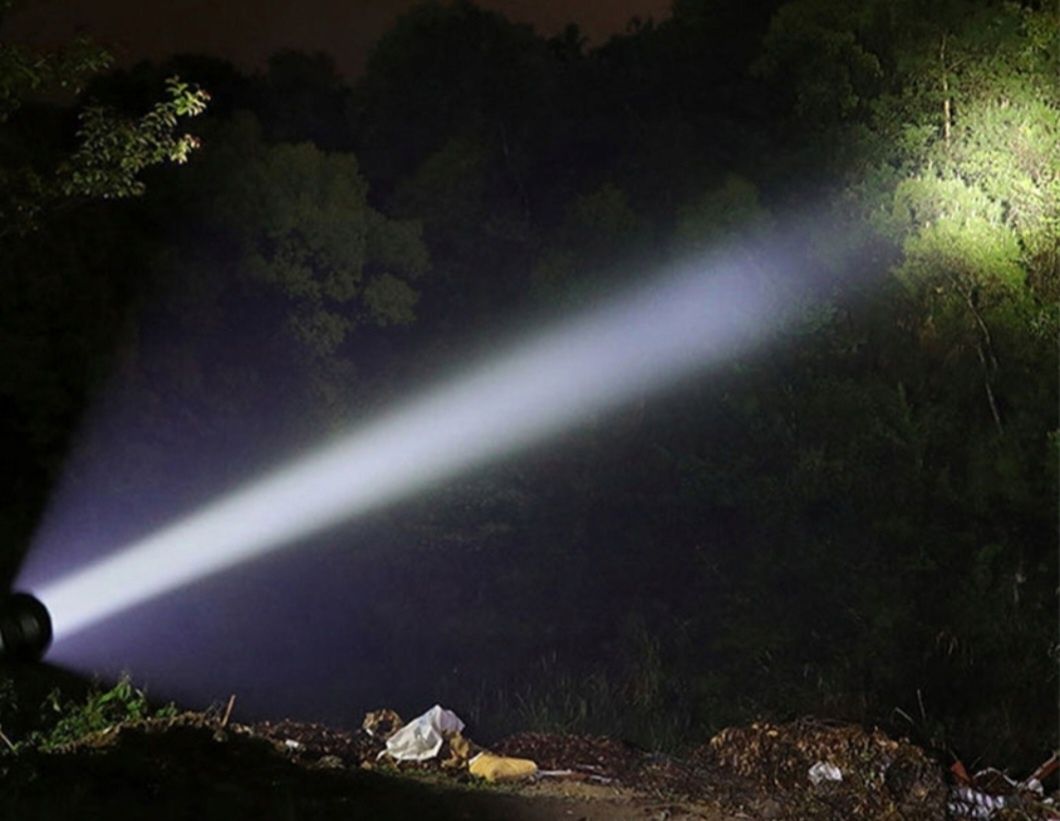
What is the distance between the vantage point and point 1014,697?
1616 cm

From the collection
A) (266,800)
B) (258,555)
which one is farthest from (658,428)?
(266,800)

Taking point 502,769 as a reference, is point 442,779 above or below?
below

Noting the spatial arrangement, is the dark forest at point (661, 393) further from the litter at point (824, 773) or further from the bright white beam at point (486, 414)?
the litter at point (824, 773)

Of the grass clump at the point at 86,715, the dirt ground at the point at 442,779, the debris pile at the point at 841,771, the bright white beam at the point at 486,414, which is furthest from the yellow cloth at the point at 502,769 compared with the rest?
the bright white beam at the point at 486,414

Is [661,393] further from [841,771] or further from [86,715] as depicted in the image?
[86,715]

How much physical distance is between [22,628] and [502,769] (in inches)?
134

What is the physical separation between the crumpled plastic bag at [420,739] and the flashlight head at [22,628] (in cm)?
332

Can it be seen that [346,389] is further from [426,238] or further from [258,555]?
[426,238]

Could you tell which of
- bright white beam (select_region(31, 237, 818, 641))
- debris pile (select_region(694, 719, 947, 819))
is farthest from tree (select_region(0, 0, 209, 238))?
bright white beam (select_region(31, 237, 818, 641))

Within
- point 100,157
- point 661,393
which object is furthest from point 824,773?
point 661,393

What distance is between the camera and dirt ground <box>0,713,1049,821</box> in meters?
7.16

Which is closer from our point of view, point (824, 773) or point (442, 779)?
point (442, 779)

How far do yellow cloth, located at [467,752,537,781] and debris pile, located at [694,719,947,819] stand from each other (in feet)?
5.01

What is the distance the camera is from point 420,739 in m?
10.2
